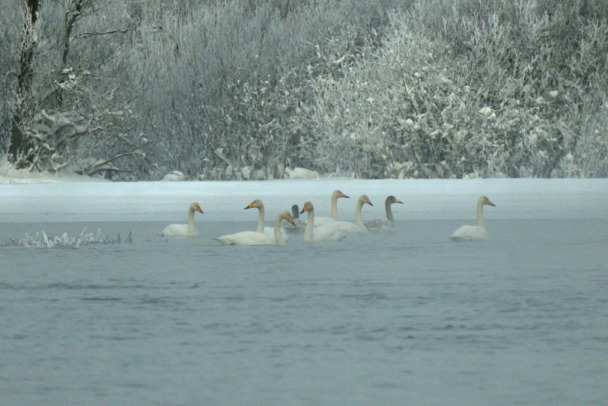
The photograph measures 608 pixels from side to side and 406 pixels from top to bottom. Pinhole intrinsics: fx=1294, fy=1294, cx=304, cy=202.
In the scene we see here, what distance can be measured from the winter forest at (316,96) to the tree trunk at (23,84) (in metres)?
0.04

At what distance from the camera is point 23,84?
28.8 metres

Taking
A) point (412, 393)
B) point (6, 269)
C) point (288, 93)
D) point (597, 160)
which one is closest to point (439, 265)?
point (6, 269)

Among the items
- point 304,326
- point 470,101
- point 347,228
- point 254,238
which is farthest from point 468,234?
point 470,101

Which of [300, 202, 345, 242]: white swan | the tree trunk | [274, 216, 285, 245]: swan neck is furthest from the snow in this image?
[274, 216, 285, 245]: swan neck

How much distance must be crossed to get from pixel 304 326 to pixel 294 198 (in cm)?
1499

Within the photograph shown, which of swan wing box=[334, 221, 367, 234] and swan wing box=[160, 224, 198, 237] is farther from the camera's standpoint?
swan wing box=[334, 221, 367, 234]

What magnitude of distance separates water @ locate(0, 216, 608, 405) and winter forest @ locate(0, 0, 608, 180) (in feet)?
48.0

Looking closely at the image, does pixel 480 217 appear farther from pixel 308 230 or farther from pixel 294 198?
pixel 294 198

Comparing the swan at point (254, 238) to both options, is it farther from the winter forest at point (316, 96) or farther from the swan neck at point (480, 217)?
the winter forest at point (316, 96)

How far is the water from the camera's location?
20.2ft

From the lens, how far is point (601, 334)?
25.6ft

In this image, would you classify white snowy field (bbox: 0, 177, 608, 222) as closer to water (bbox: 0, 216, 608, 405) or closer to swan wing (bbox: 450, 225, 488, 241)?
swan wing (bbox: 450, 225, 488, 241)

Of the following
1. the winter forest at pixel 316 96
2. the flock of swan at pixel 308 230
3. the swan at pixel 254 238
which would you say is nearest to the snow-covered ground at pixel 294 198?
the flock of swan at pixel 308 230

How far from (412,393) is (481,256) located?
7.63 metres
